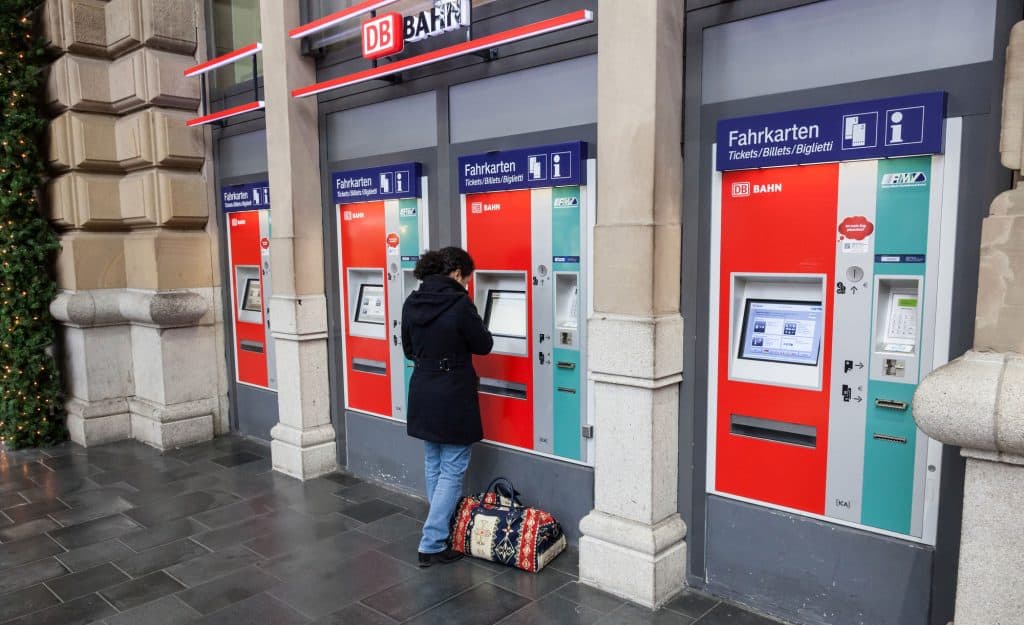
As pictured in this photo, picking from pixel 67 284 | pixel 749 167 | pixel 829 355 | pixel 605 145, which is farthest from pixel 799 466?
pixel 67 284

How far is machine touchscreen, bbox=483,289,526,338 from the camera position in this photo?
15.0 feet

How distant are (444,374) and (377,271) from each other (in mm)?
1744

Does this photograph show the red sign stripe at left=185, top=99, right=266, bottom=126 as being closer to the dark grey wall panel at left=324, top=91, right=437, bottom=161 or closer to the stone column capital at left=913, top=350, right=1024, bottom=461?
the dark grey wall panel at left=324, top=91, right=437, bottom=161

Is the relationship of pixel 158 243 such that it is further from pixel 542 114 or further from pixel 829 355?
pixel 829 355

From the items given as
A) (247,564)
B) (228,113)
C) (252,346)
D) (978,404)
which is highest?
(228,113)

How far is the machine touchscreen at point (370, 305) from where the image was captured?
565 centimetres

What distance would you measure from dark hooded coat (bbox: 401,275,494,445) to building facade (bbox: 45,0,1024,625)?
0.50m

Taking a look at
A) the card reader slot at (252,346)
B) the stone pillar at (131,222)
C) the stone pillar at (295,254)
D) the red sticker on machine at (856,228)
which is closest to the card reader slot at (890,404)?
the red sticker on machine at (856,228)

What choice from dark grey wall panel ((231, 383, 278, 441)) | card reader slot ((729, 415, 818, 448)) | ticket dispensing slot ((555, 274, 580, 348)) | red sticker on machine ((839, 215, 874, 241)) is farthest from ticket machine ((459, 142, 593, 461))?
dark grey wall panel ((231, 383, 278, 441))

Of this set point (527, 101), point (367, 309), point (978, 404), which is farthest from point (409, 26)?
point (978, 404)

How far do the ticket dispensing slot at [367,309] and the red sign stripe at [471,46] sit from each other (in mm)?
1437

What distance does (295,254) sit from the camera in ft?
19.1

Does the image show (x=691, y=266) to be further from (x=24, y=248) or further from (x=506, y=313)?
(x=24, y=248)

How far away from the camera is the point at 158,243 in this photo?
6891 millimetres
